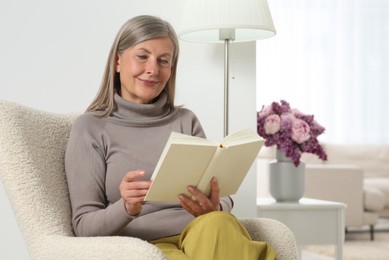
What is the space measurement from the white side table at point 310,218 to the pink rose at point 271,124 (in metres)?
0.33

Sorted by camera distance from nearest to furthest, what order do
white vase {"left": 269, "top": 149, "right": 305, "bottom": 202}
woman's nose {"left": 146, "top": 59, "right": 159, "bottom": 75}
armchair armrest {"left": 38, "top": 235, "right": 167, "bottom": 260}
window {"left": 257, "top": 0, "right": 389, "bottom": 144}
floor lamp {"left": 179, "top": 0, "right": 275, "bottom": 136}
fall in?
armchair armrest {"left": 38, "top": 235, "right": 167, "bottom": 260} → woman's nose {"left": 146, "top": 59, "right": 159, "bottom": 75} → floor lamp {"left": 179, "top": 0, "right": 275, "bottom": 136} → white vase {"left": 269, "top": 149, "right": 305, "bottom": 202} → window {"left": 257, "top": 0, "right": 389, "bottom": 144}

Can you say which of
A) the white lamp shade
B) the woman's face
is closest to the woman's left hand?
the woman's face

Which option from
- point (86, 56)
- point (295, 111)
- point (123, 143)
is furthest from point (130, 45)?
point (295, 111)

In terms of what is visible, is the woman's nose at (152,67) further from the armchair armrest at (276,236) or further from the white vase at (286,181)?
the white vase at (286,181)

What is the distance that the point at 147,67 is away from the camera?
1.81 meters

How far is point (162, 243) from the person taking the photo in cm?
169

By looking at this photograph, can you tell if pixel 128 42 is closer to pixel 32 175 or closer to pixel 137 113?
pixel 137 113

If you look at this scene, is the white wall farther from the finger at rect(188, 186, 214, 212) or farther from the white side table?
the finger at rect(188, 186, 214, 212)

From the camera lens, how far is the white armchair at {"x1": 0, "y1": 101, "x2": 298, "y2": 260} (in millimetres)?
1462

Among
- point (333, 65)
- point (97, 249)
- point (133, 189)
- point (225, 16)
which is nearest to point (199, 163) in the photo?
point (133, 189)

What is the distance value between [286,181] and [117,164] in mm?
1348

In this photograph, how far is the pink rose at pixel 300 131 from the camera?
300 centimetres

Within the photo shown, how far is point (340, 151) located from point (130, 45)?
4.62 metres

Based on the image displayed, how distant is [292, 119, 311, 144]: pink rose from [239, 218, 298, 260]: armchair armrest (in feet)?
4.10
